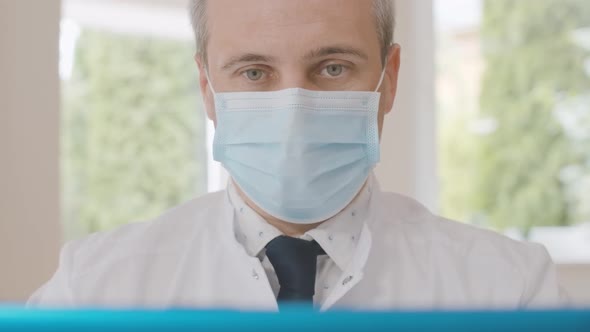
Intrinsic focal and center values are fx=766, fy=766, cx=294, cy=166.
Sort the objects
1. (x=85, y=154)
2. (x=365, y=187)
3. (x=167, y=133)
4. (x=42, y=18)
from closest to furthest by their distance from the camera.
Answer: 1. (x=365, y=187)
2. (x=42, y=18)
3. (x=167, y=133)
4. (x=85, y=154)

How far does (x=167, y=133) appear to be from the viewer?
566cm

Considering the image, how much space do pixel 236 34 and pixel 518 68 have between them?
3173mm

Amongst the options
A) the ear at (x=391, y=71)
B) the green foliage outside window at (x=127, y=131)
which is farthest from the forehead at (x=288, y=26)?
the green foliage outside window at (x=127, y=131)

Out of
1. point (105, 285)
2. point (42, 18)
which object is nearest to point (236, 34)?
point (105, 285)

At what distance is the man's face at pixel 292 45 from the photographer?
1249 millimetres

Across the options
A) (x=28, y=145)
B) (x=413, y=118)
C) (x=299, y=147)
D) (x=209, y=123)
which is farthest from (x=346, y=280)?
(x=209, y=123)

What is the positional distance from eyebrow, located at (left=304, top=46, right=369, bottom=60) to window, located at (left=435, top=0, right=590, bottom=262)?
9.55ft

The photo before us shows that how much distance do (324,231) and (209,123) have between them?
220 cm

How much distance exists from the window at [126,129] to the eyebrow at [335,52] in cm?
441

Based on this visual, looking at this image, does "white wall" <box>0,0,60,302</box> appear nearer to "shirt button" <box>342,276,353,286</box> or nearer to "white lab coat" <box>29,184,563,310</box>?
"white lab coat" <box>29,184,563,310</box>

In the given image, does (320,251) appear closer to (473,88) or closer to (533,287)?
(533,287)

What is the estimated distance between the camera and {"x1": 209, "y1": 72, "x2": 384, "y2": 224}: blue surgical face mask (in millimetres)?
1278

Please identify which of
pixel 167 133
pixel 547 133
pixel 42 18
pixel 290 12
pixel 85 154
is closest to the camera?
pixel 290 12

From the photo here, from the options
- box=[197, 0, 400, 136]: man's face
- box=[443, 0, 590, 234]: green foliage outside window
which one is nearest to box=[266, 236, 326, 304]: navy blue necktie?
box=[197, 0, 400, 136]: man's face
